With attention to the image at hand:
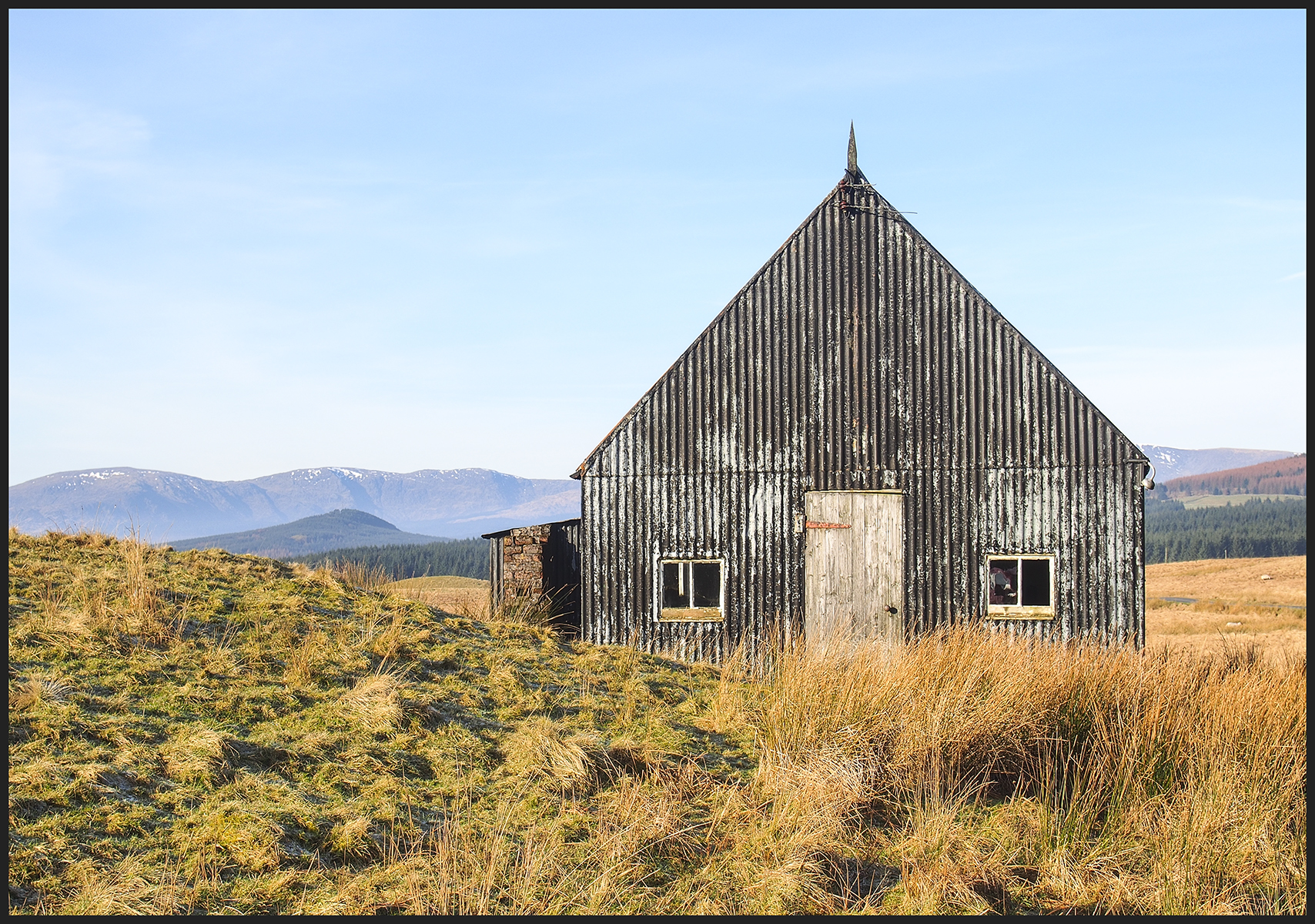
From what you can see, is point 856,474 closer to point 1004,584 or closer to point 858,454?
point 858,454

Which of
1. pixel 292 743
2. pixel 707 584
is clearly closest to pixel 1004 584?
pixel 707 584

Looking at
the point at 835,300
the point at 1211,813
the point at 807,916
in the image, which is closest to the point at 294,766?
the point at 807,916

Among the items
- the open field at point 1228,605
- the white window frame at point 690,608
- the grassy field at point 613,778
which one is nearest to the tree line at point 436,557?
the open field at point 1228,605

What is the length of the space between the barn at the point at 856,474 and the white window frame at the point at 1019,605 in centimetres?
4

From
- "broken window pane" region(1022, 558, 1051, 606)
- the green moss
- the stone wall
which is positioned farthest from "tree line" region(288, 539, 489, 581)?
the green moss

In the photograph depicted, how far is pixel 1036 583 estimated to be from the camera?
1534cm

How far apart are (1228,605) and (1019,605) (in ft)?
118

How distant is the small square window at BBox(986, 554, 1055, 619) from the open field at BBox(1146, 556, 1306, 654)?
1.78 m

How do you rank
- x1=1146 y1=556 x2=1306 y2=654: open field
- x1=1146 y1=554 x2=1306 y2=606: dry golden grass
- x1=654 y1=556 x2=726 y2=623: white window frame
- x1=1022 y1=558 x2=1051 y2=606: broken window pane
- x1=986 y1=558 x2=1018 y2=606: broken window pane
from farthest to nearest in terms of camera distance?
x1=1146 y1=554 x2=1306 y2=606: dry golden grass
x1=1146 y1=556 x2=1306 y2=654: open field
x1=986 y1=558 x2=1018 y2=606: broken window pane
x1=654 y1=556 x2=726 y2=623: white window frame
x1=1022 y1=558 x2=1051 y2=606: broken window pane

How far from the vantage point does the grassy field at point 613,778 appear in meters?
5.13

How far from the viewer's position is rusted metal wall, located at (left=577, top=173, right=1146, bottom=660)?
43.8ft

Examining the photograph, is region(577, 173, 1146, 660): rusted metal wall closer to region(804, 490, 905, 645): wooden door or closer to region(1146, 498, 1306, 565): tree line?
region(804, 490, 905, 645): wooden door

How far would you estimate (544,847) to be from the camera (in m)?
5.32

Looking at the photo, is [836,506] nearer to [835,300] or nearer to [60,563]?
[835,300]
